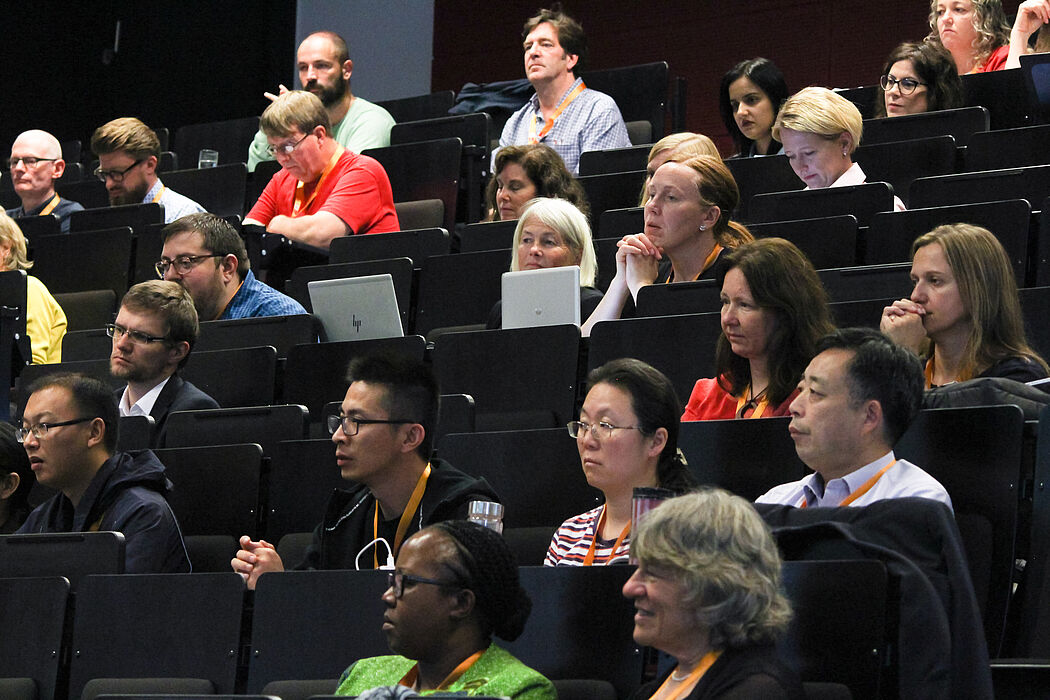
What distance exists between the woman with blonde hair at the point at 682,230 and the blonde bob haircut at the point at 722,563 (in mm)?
1565

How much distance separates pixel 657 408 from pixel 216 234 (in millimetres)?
1936

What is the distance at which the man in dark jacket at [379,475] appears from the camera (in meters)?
2.65

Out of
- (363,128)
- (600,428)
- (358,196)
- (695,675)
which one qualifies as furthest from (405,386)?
(363,128)

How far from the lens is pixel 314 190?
16.1 feet

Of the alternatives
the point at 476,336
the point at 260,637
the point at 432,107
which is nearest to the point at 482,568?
the point at 260,637

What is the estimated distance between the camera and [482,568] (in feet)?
6.81

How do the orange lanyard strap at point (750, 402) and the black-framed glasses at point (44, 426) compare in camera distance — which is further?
the black-framed glasses at point (44, 426)

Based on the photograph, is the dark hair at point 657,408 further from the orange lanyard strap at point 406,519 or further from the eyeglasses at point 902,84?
the eyeglasses at point 902,84

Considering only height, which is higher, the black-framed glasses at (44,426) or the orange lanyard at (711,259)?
the orange lanyard at (711,259)

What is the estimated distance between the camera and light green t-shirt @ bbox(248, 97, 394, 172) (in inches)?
221

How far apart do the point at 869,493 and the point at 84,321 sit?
3057 millimetres

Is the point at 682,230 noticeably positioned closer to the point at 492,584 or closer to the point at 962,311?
the point at 962,311

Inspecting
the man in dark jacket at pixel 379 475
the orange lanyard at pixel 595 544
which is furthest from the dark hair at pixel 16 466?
the orange lanyard at pixel 595 544

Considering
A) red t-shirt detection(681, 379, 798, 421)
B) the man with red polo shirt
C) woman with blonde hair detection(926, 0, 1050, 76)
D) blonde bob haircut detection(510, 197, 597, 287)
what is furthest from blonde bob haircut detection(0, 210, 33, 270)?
woman with blonde hair detection(926, 0, 1050, 76)
